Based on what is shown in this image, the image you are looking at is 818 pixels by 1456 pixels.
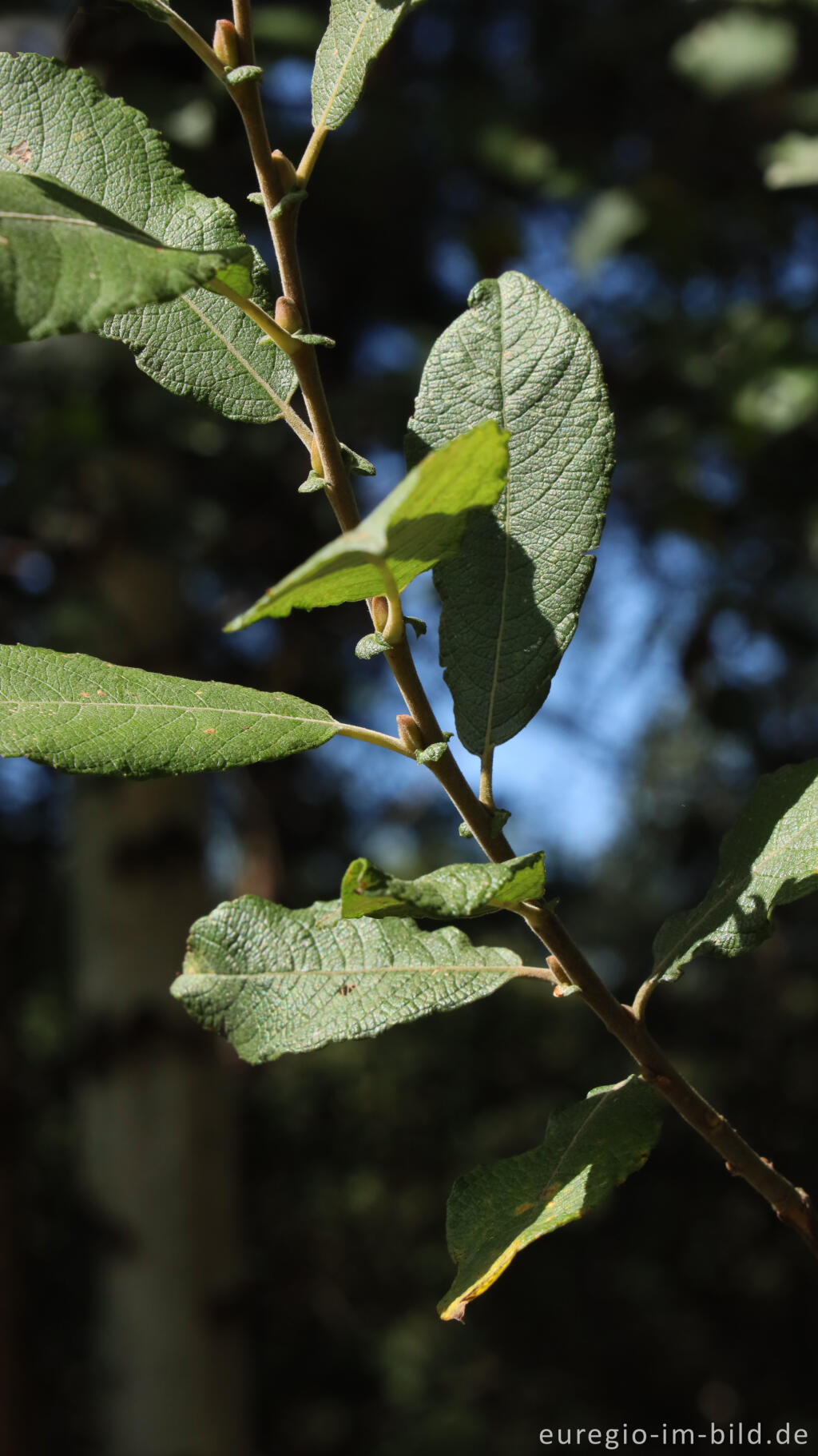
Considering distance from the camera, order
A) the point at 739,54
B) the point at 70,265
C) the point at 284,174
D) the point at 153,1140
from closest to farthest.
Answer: the point at 70,265 < the point at 284,174 < the point at 739,54 < the point at 153,1140

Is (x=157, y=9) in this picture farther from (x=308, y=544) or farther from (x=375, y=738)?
(x=308, y=544)

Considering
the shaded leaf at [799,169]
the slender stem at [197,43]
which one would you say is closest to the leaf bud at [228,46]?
the slender stem at [197,43]

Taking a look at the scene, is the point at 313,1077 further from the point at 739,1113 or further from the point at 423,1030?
the point at 739,1113

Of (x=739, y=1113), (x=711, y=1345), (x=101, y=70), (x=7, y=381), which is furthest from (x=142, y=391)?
(x=711, y=1345)

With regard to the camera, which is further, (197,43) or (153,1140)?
(153,1140)

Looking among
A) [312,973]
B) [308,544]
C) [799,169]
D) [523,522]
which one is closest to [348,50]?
[523,522]

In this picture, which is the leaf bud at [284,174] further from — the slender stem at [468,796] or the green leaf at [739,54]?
the green leaf at [739,54]
